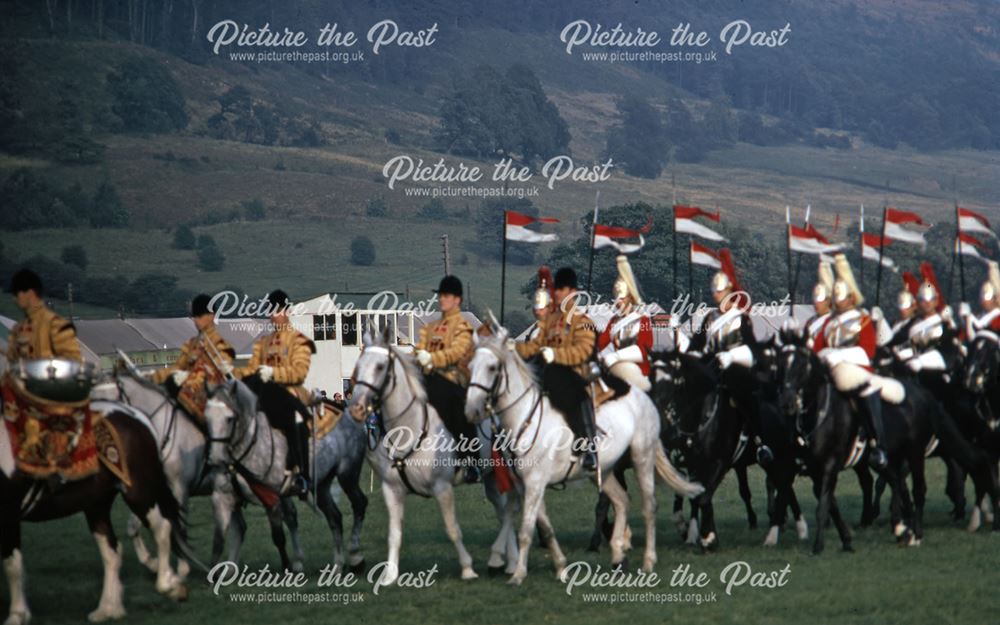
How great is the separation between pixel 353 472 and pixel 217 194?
147 m

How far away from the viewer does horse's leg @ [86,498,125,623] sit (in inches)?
581

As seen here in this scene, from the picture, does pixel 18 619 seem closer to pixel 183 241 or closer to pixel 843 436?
pixel 843 436

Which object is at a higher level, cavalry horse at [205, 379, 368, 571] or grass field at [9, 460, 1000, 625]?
cavalry horse at [205, 379, 368, 571]

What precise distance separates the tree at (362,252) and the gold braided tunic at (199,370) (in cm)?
12309

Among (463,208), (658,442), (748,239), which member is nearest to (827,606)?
(658,442)

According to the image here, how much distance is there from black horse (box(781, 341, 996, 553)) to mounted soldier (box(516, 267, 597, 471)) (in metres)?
2.63

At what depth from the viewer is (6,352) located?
1478 cm

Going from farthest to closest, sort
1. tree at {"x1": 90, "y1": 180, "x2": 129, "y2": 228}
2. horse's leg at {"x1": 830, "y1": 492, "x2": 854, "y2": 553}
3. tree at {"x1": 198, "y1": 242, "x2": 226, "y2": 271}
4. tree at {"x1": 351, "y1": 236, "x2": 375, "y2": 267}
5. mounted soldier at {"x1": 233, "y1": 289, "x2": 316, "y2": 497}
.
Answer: tree at {"x1": 90, "y1": 180, "x2": 129, "y2": 228}, tree at {"x1": 351, "y1": 236, "x2": 375, "y2": 267}, tree at {"x1": 198, "y1": 242, "x2": 226, "y2": 271}, horse's leg at {"x1": 830, "y1": 492, "x2": 854, "y2": 553}, mounted soldier at {"x1": 233, "y1": 289, "x2": 316, "y2": 497}

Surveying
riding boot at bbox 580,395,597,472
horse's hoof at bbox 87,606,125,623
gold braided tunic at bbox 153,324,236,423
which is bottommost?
horse's hoof at bbox 87,606,125,623

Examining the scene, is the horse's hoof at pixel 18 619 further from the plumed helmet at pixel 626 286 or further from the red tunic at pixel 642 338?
the plumed helmet at pixel 626 286

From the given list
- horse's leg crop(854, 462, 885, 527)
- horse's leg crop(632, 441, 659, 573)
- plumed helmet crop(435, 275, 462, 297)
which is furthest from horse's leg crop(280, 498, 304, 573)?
horse's leg crop(854, 462, 885, 527)

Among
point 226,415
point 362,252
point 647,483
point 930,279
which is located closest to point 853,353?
point 647,483

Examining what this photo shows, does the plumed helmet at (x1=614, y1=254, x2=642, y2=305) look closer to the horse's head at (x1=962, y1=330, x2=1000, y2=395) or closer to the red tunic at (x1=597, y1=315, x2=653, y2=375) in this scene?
the red tunic at (x1=597, y1=315, x2=653, y2=375)

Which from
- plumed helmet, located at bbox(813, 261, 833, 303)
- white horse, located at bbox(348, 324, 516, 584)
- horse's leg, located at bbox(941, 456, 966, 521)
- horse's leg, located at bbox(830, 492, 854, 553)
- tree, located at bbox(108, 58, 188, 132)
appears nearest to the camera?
white horse, located at bbox(348, 324, 516, 584)
